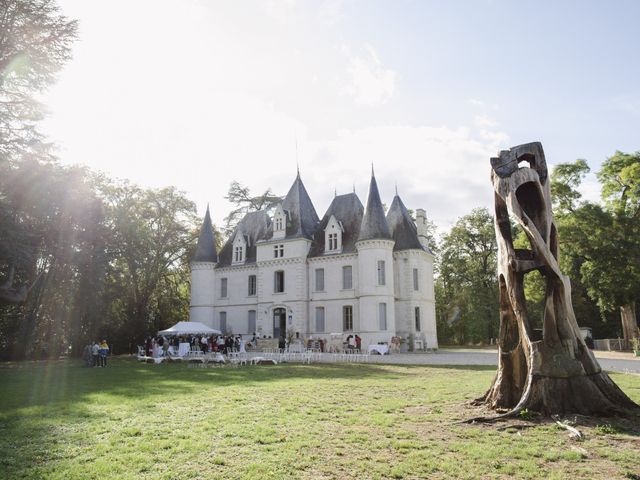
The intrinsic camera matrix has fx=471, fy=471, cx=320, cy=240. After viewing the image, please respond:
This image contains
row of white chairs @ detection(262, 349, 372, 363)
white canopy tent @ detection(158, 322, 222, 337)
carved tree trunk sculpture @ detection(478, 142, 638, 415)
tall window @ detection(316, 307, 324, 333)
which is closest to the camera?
carved tree trunk sculpture @ detection(478, 142, 638, 415)

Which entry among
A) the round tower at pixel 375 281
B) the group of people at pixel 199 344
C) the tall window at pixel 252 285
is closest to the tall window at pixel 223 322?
the tall window at pixel 252 285

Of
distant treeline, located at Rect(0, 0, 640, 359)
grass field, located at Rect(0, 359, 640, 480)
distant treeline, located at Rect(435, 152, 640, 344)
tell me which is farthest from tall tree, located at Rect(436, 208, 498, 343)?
grass field, located at Rect(0, 359, 640, 480)

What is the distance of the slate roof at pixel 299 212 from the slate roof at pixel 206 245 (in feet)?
23.0

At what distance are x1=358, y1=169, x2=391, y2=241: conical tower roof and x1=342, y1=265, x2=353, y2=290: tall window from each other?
2.81 m

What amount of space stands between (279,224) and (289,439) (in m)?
30.4

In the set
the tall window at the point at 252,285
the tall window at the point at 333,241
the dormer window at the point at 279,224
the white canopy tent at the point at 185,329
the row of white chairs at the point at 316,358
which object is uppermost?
the dormer window at the point at 279,224

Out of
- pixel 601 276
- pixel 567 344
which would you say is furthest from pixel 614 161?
pixel 567 344

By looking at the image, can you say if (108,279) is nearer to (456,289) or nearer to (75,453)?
(75,453)

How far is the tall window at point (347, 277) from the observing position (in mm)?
33656

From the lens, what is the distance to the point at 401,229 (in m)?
35.5

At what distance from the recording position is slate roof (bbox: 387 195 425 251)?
114ft

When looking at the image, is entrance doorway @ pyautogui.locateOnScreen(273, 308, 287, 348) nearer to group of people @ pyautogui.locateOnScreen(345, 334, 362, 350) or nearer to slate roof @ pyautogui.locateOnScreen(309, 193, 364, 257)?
Answer: slate roof @ pyautogui.locateOnScreen(309, 193, 364, 257)

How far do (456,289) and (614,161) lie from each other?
23711mm

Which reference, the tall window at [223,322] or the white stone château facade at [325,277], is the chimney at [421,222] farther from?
the tall window at [223,322]
